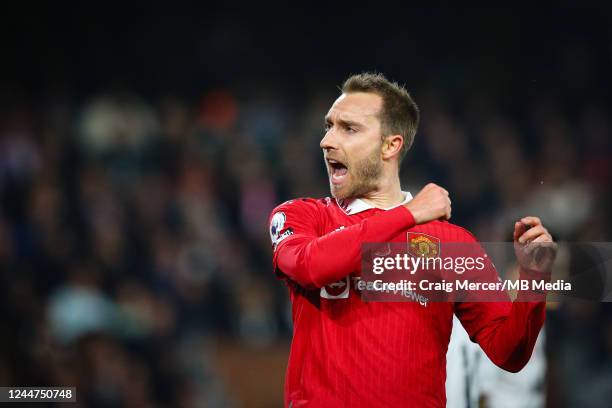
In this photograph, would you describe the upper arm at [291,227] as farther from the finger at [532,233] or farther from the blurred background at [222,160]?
the blurred background at [222,160]

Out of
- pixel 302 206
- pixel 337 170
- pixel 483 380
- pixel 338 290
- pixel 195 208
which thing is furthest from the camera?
pixel 195 208

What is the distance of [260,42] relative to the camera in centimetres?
937

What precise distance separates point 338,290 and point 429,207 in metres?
0.41

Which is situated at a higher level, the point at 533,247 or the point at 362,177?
the point at 362,177

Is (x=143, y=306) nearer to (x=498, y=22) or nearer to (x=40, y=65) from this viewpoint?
(x=40, y=65)

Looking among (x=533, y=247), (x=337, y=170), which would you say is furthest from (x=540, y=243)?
(x=337, y=170)

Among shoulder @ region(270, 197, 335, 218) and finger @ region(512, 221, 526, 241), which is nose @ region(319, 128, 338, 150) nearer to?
shoulder @ region(270, 197, 335, 218)

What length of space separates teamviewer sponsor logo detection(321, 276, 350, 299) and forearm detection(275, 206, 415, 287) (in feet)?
0.57

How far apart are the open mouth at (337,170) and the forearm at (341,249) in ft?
1.37

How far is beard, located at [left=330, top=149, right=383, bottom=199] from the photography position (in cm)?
289

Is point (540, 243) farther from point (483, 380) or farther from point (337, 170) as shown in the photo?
point (483, 380)

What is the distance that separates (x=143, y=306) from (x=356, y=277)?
171 inches

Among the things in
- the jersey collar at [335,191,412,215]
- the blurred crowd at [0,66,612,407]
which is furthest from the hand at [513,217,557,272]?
the blurred crowd at [0,66,612,407]

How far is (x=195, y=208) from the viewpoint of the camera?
7.58m
